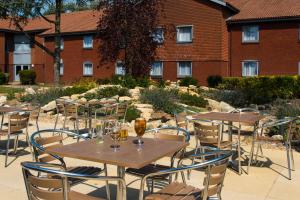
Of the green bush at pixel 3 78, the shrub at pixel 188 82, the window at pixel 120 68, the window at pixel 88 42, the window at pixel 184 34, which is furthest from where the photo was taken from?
the green bush at pixel 3 78

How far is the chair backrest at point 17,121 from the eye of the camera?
7.58 m

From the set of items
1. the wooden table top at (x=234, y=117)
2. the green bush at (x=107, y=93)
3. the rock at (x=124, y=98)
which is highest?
the green bush at (x=107, y=93)

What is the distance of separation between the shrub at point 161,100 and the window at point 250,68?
14541 millimetres

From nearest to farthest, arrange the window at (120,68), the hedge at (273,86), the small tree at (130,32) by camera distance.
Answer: the small tree at (130,32), the hedge at (273,86), the window at (120,68)

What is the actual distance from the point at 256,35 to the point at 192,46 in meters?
4.33

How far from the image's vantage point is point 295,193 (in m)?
5.84

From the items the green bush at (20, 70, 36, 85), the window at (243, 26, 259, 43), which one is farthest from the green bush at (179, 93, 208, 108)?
the green bush at (20, 70, 36, 85)

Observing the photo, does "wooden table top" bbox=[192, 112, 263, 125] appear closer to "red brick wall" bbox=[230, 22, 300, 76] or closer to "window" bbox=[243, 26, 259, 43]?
"red brick wall" bbox=[230, 22, 300, 76]

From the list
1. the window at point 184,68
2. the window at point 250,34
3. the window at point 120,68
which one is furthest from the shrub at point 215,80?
the window at point 120,68

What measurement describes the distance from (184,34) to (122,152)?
25645 millimetres

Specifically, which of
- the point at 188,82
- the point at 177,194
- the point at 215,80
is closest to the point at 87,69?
the point at 188,82

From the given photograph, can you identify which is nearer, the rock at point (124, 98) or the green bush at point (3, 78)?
the rock at point (124, 98)

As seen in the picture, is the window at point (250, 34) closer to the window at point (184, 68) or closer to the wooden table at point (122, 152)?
the window at point (184, 68)

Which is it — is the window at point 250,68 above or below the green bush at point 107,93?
above
